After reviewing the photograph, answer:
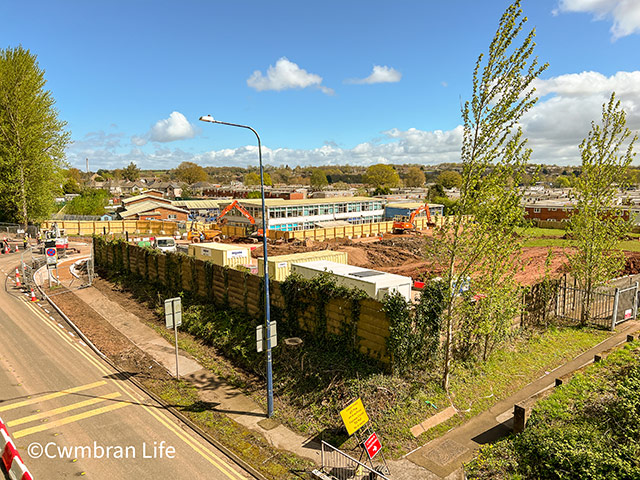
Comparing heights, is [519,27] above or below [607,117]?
above

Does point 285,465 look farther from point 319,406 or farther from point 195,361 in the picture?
point 195,361

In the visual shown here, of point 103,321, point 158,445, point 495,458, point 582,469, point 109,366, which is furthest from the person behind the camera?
point 103,321

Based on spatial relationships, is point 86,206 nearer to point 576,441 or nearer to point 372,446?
point 372,446

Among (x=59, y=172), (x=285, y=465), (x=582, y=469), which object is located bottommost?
(x=285, y=465)

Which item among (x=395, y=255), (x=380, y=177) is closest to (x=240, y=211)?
(x=395, y=255)

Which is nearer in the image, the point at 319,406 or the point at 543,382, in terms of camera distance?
the point at 319,406

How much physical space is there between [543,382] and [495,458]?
6052 millimetres

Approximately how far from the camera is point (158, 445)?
1149 cm

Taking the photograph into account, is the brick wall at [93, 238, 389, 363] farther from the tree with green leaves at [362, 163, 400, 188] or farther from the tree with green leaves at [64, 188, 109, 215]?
the tree with green leaves at [362, 163, 400, 188]

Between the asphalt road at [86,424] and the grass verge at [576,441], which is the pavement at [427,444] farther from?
the asphalt road at [86,424]

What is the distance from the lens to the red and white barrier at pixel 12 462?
888cm

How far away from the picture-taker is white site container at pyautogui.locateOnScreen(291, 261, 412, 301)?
52.9 ft

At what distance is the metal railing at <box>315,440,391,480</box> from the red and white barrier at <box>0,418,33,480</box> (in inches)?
254

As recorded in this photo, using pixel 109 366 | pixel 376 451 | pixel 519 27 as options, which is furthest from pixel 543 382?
pixel 109 366
